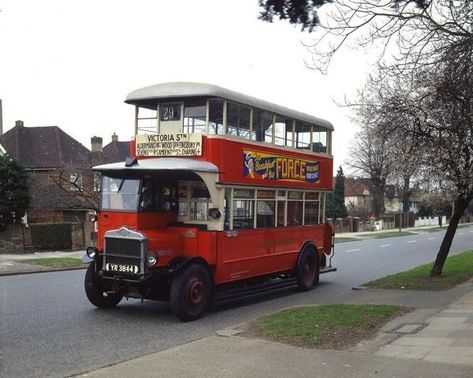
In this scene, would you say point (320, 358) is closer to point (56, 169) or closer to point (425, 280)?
point (425, 280)

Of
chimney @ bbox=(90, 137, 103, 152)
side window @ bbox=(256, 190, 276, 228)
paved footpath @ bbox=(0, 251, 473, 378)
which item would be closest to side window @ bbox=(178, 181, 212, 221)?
side window @ bbox=(256, 190, 276, 228)

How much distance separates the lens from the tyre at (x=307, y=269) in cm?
1453

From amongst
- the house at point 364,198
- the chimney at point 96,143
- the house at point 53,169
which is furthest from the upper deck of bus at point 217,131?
the house at point 364,198

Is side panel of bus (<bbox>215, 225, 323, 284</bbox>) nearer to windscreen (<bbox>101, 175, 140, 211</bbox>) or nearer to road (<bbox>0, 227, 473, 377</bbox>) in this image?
road (<bbox>0, 227, 473, 377</bbox>)

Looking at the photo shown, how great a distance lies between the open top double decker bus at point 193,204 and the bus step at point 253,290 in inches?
1.6

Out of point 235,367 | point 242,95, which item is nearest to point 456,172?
point 242,95

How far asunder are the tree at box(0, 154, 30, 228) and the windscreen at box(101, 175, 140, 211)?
1726 centimetres

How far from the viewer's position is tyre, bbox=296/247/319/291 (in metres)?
14.5

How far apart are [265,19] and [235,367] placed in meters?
4.13

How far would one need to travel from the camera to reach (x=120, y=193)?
1128 centimetres

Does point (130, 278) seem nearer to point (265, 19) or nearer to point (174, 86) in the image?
point (174, 86)

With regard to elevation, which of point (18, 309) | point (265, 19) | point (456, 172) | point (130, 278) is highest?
point (265, 19)

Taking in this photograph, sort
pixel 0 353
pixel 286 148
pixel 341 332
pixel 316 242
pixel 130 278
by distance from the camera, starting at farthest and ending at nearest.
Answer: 1. pixel 316 242
2. pixel 286 148
3. pixel 130 278
4. pixel 341 332
5. pixel 0 353

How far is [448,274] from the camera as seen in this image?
1636cm
